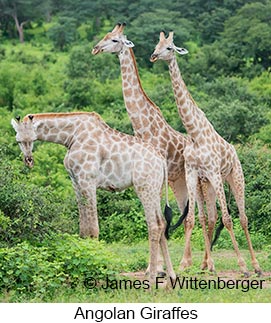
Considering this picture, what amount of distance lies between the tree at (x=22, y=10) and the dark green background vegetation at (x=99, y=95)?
5 centimetres

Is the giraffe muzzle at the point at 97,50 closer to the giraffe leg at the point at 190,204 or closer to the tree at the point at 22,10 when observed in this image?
the giraffe leg at the point at 190,204

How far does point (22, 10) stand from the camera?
38.6 meters

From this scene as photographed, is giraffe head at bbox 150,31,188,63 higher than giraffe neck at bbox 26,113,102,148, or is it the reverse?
giraffe head at bbox 150,31,188,63

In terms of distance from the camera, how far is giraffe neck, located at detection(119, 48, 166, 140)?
9453 millimetres

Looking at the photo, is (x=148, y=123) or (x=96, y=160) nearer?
(x=96, y=160)

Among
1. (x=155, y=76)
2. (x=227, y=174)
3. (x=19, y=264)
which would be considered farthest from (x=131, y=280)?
(x=155, y=76)

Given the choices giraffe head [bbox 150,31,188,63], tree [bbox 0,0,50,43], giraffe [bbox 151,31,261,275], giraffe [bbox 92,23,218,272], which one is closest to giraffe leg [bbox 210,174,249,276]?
giraffe [bbox 151,31,261,275]

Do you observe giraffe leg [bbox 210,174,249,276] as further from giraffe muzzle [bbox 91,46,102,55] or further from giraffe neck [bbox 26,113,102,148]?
giraffe muzzle [bbox 91,46,102,55]

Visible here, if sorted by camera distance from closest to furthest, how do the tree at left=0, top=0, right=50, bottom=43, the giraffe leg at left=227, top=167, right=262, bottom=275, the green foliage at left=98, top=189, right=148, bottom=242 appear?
the giraffe leg at left=227, top=167, right=262, bottom=275 → the green foliage at left=98, top=189, right=148, bottom=242 → the tree at left=0, top=0, right=50, bottom=43

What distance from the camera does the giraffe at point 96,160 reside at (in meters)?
8.37

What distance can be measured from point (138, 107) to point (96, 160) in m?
1.24

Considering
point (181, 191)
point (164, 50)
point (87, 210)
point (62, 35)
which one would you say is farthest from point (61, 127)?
point (62, 35)

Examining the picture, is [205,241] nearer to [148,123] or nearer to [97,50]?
[148,123]
